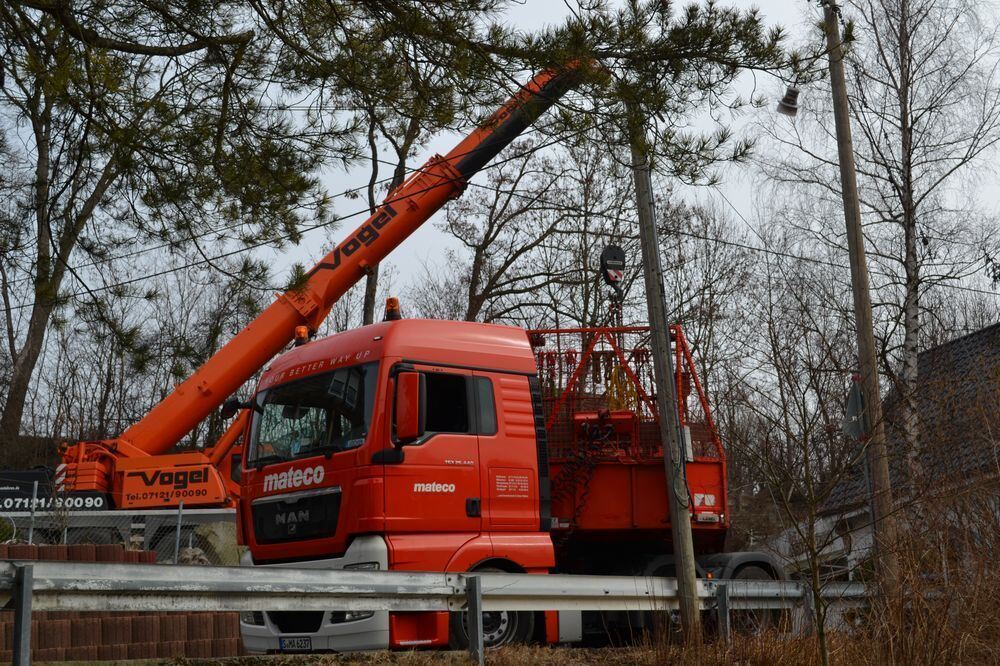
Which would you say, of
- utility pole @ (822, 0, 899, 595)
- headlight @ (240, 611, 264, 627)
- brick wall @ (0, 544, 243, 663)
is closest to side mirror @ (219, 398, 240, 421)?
brick wall @ (0, 544, 243, 663)

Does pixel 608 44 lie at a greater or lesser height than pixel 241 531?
greater

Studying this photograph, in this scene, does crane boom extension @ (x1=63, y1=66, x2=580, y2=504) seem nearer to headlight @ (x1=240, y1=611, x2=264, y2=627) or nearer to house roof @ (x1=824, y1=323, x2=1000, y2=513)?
house roof @ (x1=824, y1=323, x2=1000, y2=513)

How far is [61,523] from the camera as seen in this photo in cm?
1712

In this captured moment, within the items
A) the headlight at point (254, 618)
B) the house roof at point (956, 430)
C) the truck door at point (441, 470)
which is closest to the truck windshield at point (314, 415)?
the truck door at point (441, 470)

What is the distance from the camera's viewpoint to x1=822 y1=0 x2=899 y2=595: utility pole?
986 cm

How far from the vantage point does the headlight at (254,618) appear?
32.6 feet

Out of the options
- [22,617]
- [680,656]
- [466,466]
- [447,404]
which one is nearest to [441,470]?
[466,466]

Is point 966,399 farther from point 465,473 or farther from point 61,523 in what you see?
point 61,523

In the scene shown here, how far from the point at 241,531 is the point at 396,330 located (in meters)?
2.67

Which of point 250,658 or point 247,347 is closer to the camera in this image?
point 250,658

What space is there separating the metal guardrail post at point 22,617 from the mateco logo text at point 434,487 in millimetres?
4088

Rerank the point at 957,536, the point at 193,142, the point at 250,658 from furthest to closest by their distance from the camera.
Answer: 1. the point at 957,536
2. the point at 193,142
3. the point at 250,658

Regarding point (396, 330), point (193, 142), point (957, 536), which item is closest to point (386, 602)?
point (396, 330)

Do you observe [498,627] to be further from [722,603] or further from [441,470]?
[722,603]
